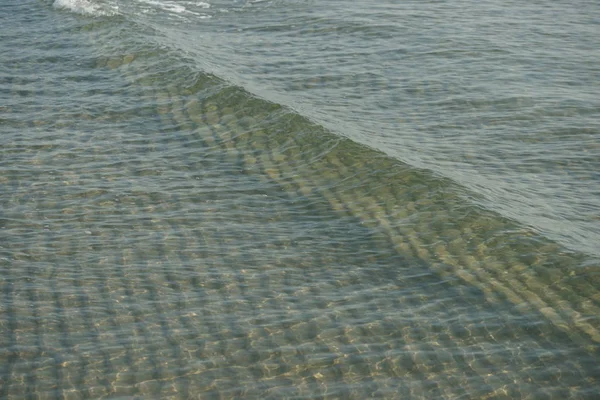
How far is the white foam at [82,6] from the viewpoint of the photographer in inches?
865

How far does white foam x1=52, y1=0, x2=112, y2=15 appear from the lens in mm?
21962

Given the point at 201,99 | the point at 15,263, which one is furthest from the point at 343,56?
the point at 15,263

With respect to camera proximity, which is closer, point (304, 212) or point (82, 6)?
point (304, 212)

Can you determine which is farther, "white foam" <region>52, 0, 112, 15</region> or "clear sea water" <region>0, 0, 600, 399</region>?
"white foam" <region>52, 0, 112, 15</region>

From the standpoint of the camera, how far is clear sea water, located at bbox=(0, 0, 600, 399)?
8.88 metres

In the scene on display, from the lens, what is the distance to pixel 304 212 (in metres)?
12.1

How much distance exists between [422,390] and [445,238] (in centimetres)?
320

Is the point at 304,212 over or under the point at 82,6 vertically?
under

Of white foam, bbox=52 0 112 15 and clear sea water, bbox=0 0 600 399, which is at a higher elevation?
white foam, bbox=52 0 112 15

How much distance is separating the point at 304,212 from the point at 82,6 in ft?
43.2

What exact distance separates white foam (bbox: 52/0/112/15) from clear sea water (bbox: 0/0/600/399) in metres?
1.75

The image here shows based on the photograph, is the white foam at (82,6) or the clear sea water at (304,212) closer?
the clear sea water at (304,212)

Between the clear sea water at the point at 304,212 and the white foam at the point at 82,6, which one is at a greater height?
the white foam at the point at 82,6

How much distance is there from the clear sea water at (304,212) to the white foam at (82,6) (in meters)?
1.75
